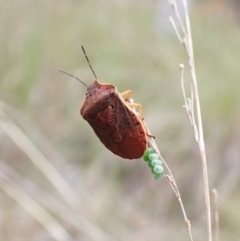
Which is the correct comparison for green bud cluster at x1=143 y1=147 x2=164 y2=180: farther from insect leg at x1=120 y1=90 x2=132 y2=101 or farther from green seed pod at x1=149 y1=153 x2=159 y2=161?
insect leg at x1=120 y1=90 x2=132 y2=101

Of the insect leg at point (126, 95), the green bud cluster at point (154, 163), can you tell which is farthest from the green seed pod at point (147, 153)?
the insect leg at point (126, 95)

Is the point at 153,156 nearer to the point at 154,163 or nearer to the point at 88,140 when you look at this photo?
the point at 154,163

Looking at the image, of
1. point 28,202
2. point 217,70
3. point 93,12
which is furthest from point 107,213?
point 93,12

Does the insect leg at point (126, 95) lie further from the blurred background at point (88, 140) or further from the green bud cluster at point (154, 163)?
the blurred background at point (88, 140)

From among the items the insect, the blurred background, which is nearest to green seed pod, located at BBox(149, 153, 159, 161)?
the insect

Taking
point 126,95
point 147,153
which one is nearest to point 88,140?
point 126,95

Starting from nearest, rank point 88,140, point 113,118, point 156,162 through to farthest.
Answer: point 156,162 < point 113,118 < point 88,140
